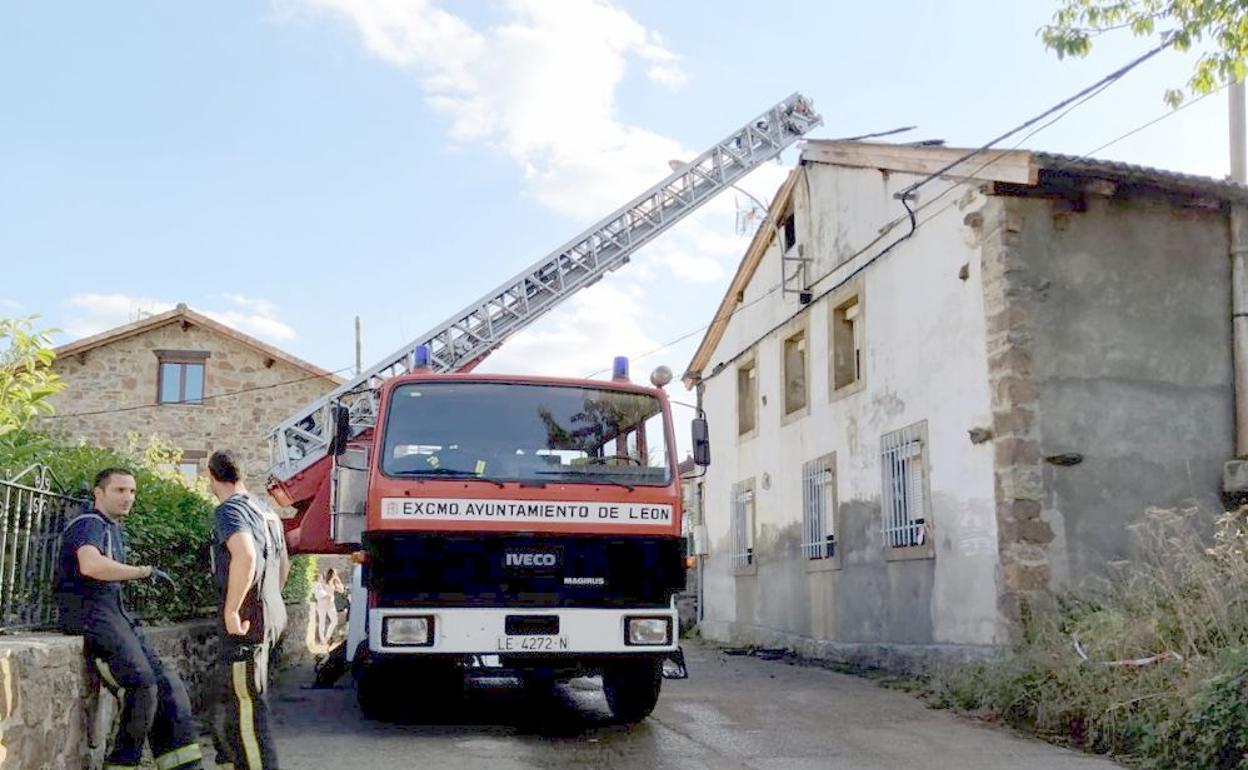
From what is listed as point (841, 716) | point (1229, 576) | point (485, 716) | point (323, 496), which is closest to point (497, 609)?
point (485, 716)

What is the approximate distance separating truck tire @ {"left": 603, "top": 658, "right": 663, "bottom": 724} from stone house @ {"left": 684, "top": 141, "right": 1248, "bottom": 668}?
3498mm

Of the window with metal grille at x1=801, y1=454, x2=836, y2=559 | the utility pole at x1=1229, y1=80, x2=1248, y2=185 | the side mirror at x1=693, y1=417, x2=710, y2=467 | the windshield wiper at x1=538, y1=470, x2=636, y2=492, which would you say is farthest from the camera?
the utility pole at x1=1229, y1=80, x2=1248, y2=185

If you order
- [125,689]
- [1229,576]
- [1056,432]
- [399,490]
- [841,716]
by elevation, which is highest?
[1056,432]

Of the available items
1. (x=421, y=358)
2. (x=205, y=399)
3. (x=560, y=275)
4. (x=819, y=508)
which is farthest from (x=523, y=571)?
(x=205, y=399)

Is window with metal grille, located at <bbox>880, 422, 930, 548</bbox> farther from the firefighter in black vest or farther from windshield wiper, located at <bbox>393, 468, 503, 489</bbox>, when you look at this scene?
the firefighter in black vest

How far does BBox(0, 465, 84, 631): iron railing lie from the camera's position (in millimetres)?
5430

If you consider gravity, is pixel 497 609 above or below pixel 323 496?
below

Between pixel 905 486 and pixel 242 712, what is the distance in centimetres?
827

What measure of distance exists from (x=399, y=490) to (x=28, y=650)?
9.56 ft

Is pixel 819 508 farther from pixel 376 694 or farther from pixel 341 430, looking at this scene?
pixel 341 430

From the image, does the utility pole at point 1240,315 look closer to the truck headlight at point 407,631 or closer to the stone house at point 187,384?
the truck headlight at point 407,631

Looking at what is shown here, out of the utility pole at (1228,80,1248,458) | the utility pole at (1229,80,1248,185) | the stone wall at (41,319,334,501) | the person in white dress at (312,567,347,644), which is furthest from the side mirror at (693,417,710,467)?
the stone wall at (41,319,334,501)

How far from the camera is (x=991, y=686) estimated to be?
8.84 meters

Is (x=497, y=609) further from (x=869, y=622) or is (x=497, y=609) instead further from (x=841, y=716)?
(x=869, y=622)
